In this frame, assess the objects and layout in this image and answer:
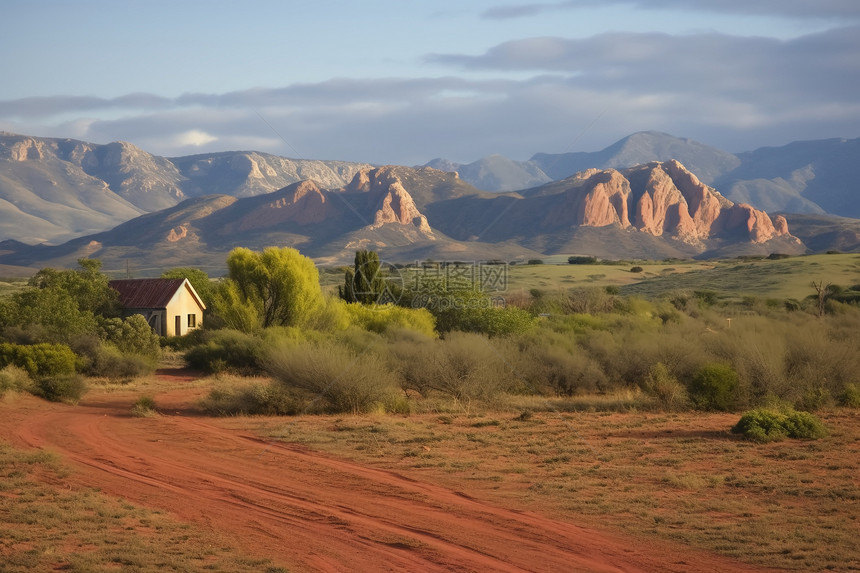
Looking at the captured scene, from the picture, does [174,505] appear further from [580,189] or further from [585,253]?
[580,189]

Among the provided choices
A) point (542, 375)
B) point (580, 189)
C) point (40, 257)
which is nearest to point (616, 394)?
point (542, 375)

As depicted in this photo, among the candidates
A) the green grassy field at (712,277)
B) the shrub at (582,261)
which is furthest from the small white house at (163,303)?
the shrub at (582,261)

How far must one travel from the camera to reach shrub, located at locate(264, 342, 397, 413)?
2053 centimetres

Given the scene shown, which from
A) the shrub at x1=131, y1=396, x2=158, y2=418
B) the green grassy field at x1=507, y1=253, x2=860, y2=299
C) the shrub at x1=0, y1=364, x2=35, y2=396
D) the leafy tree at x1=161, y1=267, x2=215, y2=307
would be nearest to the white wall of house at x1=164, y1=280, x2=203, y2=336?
the leafy tree at x1=161, y1=267, x2=215, y2=307

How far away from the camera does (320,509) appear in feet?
37.6

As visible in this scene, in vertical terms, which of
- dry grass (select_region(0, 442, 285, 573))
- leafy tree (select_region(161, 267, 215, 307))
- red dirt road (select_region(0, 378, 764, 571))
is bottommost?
red dirt road (select_region(0, 378, 764, 571))

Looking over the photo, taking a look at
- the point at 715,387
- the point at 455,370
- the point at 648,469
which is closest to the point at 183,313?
the point at 455,370

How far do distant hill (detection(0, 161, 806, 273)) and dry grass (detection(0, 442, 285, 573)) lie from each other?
75.8 metres

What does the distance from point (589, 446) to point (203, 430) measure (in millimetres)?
8595

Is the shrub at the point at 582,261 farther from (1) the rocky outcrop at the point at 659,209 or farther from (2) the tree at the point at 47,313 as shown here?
(2) the tree at the point at 47,313

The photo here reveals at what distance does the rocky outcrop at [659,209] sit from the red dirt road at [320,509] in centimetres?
11723

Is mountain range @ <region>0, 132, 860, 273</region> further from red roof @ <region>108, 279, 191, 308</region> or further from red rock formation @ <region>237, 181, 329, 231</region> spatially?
red roof @ <region>108, 279, 191, 308</region>

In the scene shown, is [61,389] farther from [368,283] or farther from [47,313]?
[368,283]

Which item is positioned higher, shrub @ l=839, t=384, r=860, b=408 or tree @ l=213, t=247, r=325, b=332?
tree @ l=213, t=247, r=325, b=332
